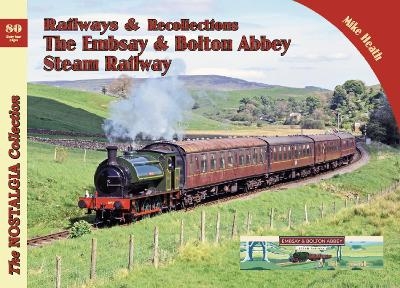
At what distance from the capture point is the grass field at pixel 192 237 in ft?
65.2

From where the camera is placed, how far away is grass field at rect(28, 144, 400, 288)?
65.2 feet

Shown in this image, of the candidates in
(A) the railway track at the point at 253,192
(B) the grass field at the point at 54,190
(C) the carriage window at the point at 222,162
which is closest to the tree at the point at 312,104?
(A) the railway track at the point at 253,192

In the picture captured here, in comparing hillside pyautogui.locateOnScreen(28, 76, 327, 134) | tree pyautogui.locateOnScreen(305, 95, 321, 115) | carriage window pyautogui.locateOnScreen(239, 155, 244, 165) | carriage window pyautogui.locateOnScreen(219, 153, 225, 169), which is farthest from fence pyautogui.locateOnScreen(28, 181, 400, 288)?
tree pyautogui.locateOnScreen(305, 95, 321, 115)

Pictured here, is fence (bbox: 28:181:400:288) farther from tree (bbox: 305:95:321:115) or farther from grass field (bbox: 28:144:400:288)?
tree (bbox: 305:95:321:115)

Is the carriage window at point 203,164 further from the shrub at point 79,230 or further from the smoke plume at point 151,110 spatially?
the shrub at point 79,230

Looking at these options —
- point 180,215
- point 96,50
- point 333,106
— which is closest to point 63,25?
point 96,50

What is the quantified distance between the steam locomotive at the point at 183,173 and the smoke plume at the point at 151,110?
2217mm

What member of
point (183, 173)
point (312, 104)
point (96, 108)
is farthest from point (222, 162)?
point (312, 104)

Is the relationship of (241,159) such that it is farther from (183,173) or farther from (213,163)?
(183,173)

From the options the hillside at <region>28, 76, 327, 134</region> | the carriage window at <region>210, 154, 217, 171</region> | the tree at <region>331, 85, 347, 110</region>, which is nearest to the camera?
the carriage window at <region>210, 154, 217, 171</region>

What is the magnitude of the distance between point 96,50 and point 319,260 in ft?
28.4

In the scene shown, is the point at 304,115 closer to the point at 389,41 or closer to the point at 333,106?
the point at 333,106

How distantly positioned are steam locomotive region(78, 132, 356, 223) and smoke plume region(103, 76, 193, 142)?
222cm

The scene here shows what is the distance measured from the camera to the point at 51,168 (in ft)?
128
